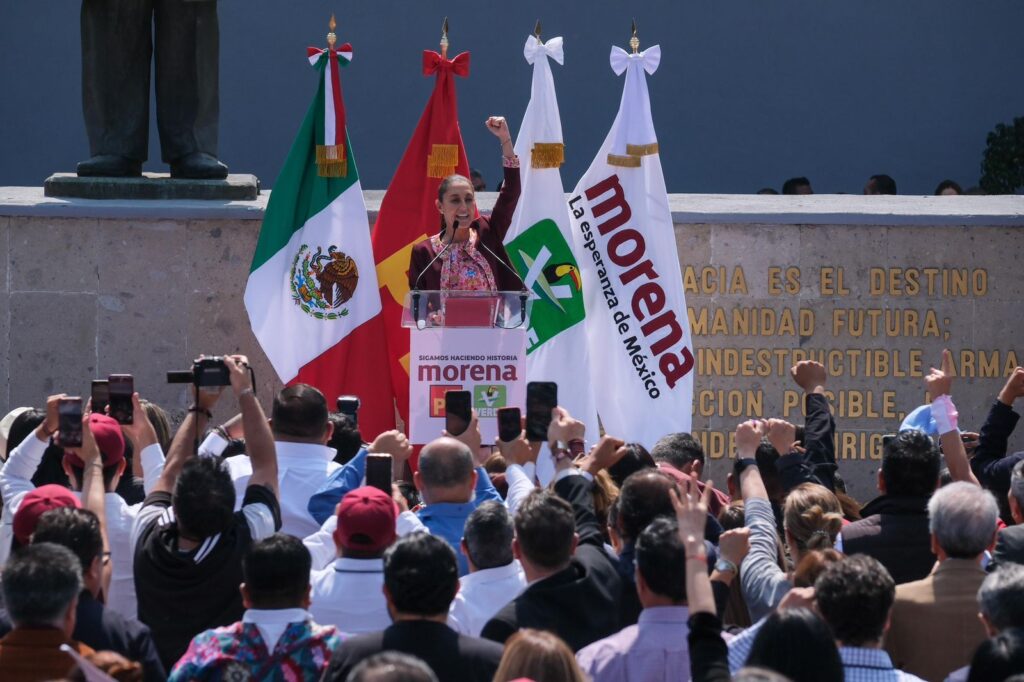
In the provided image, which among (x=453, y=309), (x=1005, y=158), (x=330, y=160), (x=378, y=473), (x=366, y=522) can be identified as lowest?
(x=366, y=522)

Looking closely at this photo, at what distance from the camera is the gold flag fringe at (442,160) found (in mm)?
8672

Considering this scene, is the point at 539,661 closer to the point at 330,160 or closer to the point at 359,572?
the point at 359,572

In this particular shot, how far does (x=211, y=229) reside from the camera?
8.91 metres

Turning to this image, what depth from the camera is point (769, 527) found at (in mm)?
4680

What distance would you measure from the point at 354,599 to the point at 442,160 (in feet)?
15.3

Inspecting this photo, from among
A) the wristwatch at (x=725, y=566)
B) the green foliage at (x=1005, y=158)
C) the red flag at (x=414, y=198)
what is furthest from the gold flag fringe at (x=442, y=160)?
the green foliage at (x=1005, y=158)

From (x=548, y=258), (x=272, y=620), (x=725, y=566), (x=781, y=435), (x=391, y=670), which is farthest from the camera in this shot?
(x=548, y=258)

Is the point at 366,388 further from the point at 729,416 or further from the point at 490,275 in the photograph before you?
the point at 729,416

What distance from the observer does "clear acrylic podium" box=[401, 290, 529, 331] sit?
7.56 meters

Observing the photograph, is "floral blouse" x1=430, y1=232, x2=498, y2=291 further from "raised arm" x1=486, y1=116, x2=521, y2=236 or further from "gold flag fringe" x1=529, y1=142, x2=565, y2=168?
"gold flag fringe" x1=529, y1=142, x2=565, y2=168

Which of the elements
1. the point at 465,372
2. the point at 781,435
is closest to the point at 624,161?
the point at 465,372

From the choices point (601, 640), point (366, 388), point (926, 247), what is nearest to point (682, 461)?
point (601, 640)

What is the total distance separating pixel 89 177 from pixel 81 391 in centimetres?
118

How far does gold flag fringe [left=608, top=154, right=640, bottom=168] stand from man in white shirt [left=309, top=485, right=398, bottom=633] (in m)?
4.78
